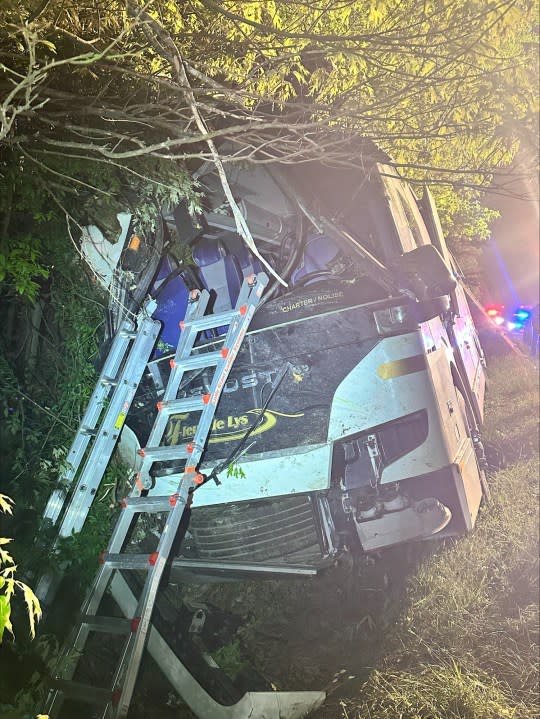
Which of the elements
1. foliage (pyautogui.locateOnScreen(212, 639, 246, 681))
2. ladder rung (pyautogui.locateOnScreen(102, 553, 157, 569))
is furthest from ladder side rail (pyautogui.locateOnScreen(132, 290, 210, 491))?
foliage (pyautogui.locateOnScreen(212, 639, 246, 681))

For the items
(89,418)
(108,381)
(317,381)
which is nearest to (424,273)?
(317,381)

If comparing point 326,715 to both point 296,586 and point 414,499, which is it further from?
point 414,499

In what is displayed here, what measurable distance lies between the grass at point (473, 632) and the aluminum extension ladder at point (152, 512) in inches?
47.2

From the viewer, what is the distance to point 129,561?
123 inches

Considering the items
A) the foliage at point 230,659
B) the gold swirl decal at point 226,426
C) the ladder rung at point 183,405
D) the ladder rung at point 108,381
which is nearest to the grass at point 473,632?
the foliage at point 230,659

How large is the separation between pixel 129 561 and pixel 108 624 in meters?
0.35

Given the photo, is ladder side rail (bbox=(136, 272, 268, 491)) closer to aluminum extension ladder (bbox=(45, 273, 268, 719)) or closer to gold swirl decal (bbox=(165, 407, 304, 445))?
aluminum extension ladder (bbox=(45, 273, 268, 719))

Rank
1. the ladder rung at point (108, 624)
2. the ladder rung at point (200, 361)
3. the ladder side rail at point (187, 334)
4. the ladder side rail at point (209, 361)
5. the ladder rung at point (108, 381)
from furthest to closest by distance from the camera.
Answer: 1. the ladder rung at point (108, 381)
2. the ladder side rail at point (187, 334)
3. the ladder rung at point (200, 361)
4. the ladder side rail at point (209, 361)
5. the ladder rung at point (108, 624)

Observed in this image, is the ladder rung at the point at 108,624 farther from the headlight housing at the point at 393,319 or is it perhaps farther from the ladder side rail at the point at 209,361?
the headlight housing at the point at 393,319

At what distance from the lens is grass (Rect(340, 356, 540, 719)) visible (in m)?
2.70

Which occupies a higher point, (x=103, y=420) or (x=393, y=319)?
(x=393, y=319)

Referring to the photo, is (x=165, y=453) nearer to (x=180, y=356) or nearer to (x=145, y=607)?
(x=180, y=356)

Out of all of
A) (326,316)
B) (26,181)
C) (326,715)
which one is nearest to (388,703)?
(326,715)

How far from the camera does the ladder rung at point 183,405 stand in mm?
3395
